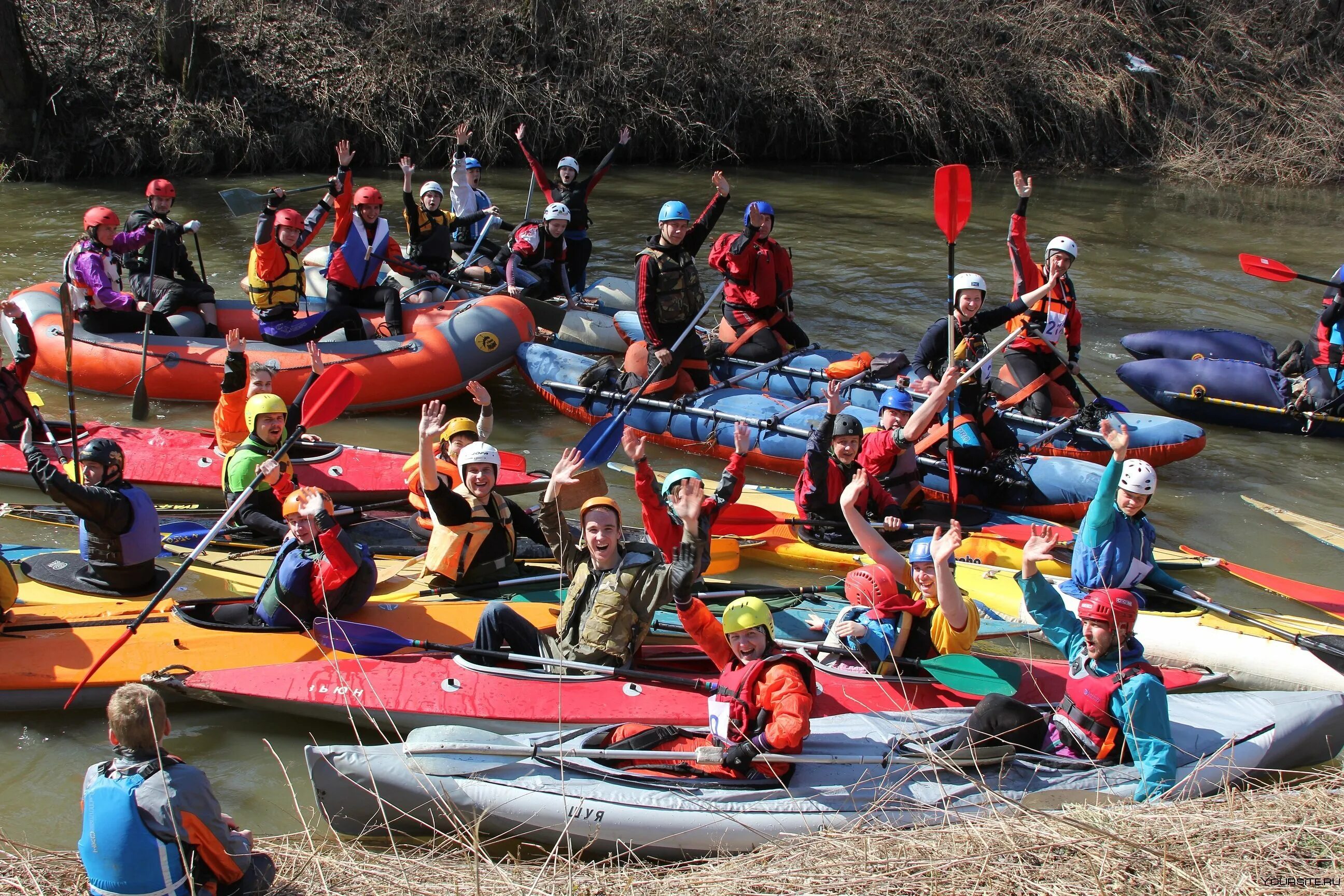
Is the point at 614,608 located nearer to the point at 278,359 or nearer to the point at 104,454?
the point at 104,454

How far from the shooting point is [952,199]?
6887mm

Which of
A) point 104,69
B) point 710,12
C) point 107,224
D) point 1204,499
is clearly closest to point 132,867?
point 107,224

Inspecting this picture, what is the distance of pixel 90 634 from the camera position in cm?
510

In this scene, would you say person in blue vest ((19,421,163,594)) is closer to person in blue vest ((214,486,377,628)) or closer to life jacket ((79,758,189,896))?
person in blue vest ((214,486,377,628))

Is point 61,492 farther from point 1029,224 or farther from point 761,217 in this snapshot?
point 1029,224

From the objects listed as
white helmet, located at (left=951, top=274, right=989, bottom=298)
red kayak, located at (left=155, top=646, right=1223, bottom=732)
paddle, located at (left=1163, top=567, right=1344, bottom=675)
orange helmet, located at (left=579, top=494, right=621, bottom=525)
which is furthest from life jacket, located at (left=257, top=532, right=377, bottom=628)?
white helmet, located at (left=951, top=274, right=989, bottom=298)

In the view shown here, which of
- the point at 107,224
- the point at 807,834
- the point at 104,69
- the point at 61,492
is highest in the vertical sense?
the point at 104,69

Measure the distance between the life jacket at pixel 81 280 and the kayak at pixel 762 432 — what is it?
10.3 ft

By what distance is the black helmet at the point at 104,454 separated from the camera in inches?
201

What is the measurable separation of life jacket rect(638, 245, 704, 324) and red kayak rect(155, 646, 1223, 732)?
3.79 m

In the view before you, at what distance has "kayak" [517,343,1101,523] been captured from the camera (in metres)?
7.33

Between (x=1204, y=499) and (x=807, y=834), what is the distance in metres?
5.52

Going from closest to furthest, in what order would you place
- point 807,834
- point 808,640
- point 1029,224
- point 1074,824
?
point 1074,824 < point 807,834 < point 808,640 < point 1029,224

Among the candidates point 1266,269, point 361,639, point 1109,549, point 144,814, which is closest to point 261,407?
point 361,639
